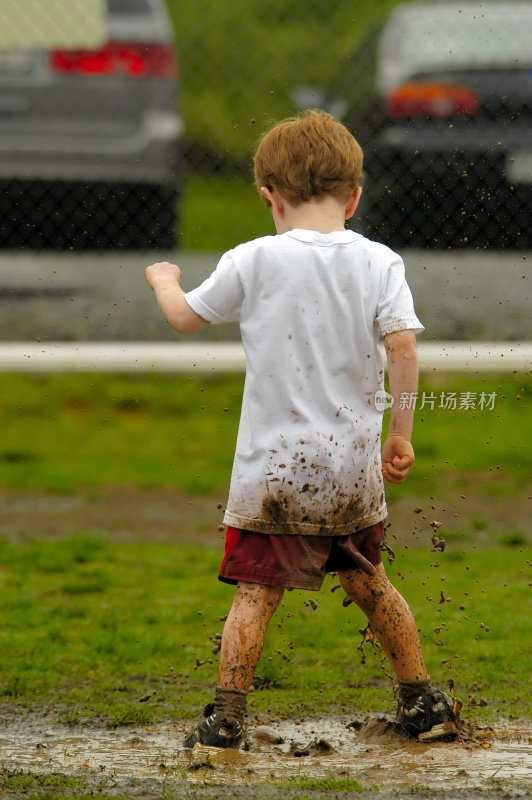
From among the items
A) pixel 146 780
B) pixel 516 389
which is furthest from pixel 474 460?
pixel 146 780

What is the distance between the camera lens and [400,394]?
2883 mm

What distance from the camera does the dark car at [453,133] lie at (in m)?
5.62

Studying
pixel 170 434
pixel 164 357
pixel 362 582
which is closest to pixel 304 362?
pixel 362 582

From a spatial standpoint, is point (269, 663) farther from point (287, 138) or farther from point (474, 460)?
point (474, 460)

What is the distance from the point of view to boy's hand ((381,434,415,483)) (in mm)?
2941

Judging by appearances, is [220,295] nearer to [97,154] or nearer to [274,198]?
[274,198]

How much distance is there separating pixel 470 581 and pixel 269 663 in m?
1.10

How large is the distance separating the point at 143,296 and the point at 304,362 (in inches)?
179

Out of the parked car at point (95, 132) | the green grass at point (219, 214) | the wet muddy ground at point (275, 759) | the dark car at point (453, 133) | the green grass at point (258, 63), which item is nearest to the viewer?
the wet muddy ground at point (275, 759)

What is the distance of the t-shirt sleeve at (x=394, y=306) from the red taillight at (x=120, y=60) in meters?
4.31

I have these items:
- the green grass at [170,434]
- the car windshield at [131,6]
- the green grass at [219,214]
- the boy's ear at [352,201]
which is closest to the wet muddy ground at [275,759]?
the boy's ear at [352,201]

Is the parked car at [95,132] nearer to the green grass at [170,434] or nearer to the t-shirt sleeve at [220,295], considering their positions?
the green grass at [170,434]

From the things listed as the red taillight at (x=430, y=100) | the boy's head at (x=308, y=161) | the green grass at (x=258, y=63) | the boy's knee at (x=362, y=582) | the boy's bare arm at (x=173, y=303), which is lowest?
the boy's knee at (x=362, y=582)

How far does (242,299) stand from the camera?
2.89 meters
